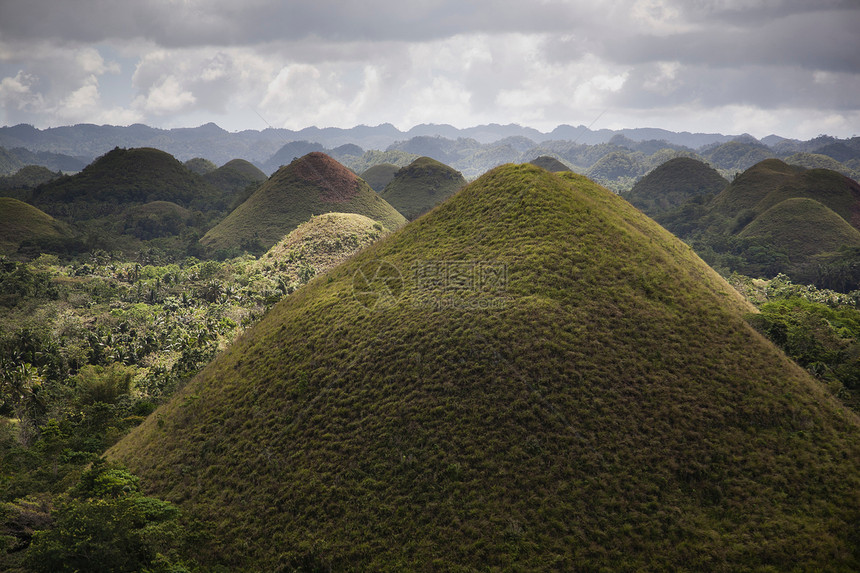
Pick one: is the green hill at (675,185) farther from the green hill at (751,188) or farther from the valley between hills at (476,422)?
the valley between hills at (476,422)

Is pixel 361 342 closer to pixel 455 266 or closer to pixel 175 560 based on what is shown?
pixel 455 266

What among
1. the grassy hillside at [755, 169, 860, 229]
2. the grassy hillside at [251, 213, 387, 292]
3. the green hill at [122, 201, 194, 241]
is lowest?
the grassy hillside at [251, 213, 387, 292]

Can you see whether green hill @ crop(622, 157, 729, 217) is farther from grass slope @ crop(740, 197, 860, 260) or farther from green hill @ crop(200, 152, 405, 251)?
green hill @ crop(200, 152, 405, 251)

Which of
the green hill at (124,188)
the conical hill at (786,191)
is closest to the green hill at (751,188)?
the conical hill at (786,191)

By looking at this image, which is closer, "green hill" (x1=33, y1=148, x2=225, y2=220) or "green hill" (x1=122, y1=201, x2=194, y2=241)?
"green hill" (x1=122, y1=201, x2=194, y2=241)

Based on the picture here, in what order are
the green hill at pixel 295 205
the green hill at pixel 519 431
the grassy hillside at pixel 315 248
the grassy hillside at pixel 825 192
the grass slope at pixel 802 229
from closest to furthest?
the green hill at pixel 519 431
the grassy hillside at pixel 315 248
the grass slope at pixel 802 229
the green hill at pixel 295 205
the grassy hillside at pixel 825 192

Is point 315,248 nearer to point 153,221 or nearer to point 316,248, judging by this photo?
point 316,248

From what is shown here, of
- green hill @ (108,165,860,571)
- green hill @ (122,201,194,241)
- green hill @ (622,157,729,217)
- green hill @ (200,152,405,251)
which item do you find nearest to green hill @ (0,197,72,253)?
green hill @ (122,201,194,241)
